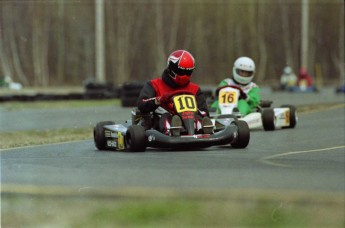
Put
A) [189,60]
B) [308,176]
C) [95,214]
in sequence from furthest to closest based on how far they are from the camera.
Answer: [189,60] → [308,176] → [95,214]

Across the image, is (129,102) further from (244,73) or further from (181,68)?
(181,68)

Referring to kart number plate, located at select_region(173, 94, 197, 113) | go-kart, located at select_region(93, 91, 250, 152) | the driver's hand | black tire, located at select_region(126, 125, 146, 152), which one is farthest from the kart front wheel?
black tire, located at select_region(126, 125, 146, 152)

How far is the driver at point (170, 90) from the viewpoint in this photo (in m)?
12.5

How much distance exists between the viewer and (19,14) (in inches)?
1516

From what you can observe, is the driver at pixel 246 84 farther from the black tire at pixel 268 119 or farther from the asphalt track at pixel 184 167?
the asphalt track at pixel 184 167

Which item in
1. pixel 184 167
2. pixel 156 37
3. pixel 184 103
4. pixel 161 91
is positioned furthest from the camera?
pixel 156 37

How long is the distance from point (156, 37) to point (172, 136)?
30.4 m

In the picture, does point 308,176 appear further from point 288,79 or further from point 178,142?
point 288,79

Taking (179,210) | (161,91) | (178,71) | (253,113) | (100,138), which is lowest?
(179,210)

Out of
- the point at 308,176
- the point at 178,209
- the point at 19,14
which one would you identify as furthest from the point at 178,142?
the point at 19,14

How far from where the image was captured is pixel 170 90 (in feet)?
42.3

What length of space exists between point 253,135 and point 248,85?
223 cm

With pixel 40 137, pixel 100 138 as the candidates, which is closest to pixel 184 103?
pixel 100 138

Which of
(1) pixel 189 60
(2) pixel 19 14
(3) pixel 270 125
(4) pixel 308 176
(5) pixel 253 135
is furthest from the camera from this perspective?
(2) pixel 19 14
